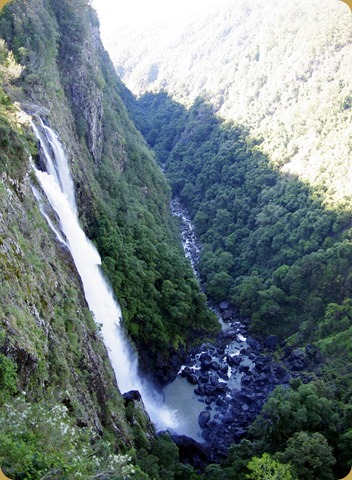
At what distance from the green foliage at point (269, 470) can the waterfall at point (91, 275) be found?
998 centimetres

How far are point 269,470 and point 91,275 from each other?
15266mm

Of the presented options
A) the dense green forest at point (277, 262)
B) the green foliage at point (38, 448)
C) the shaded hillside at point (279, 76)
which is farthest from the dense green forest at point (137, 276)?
the shaded hillside at point (279, 76)

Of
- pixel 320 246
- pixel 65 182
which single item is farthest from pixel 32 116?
pixel 320 246

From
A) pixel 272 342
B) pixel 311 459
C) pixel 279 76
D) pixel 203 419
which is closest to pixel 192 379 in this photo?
pixel 203 419

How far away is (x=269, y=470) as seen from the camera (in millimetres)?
21094

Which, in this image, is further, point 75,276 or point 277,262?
point 277,262

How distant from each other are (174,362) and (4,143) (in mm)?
24120

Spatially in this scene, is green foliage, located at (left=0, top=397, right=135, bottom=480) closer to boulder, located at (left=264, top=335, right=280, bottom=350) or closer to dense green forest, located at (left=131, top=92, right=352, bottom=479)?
dense green forest, located at (left=131, top=92, right=352, bottom=479)

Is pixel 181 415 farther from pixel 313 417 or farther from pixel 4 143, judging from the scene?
pixel 4 143

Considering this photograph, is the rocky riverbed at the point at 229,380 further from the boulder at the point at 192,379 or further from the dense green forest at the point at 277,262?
the dense green forest at the point at 277,262

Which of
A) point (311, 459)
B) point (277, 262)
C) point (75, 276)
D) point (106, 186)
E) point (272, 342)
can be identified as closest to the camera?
point (311, 459)

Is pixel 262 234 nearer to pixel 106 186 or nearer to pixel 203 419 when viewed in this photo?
pixel 106 186

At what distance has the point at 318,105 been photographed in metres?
66.9

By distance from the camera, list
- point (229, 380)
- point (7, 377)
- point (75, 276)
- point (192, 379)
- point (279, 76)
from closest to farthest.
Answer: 1. point (7, 377)
2. point (75, 276)
3. point (192, 379)
4. point (229, 380)
5. point (279, 76)
